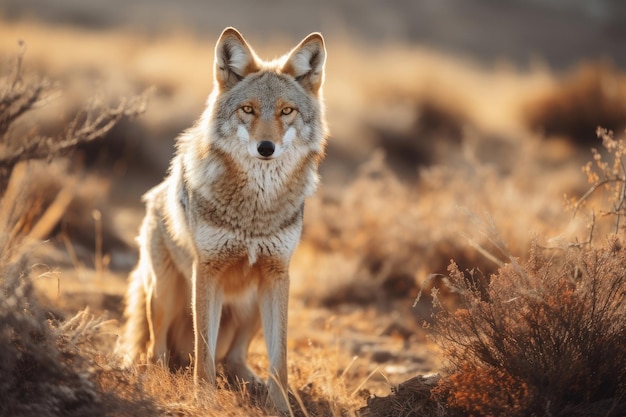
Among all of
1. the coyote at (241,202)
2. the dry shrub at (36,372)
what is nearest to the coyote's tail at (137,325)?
the coyote at (241,202)

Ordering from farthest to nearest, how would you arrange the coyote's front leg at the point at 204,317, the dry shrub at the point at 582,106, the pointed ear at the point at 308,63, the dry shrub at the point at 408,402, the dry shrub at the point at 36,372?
the dry shrub at the point at 582,106
the pointed ear at the point at 308,63
the coyote's front leg at the point at 204,317
the dry shrub at the point at 408,402
the dry shrub at the point at 36,372

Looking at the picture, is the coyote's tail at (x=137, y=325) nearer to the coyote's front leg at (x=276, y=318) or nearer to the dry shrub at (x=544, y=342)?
the coyote's front leg at (x=276, y=318)

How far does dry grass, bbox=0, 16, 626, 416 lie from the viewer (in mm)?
3973

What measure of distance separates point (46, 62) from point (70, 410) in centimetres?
1436

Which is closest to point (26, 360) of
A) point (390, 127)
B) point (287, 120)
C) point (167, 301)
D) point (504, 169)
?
point (167, 301)

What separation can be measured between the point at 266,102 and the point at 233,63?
Answer: 0.47 meters

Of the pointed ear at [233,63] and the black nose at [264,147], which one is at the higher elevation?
the pointed ear at [233,63]

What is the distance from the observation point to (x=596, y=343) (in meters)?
4.02

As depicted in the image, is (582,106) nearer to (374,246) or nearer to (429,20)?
(374,246)

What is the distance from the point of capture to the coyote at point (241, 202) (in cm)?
499

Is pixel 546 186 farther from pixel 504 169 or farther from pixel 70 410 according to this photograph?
pixel 70 410

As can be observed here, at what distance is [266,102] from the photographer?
5074 millimetres

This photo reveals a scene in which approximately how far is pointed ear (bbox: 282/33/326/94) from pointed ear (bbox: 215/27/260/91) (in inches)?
10.5

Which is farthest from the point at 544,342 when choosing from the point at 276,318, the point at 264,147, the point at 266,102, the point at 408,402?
the point at 266,102
